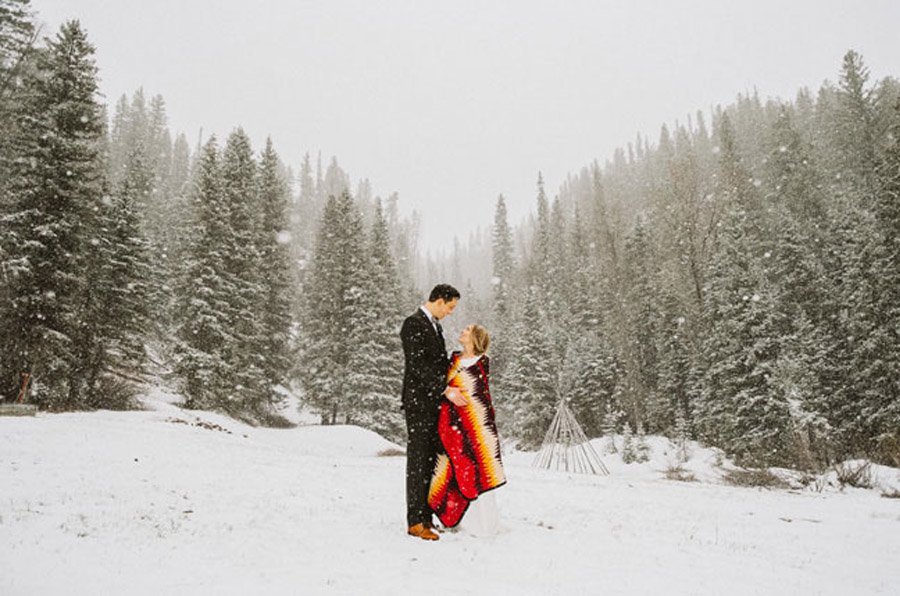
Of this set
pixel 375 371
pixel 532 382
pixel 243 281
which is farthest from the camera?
pixel 532 382

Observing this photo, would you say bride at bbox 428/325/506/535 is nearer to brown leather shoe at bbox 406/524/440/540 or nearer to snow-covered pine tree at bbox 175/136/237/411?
brown leather shoe at bbox 406/524/440/540

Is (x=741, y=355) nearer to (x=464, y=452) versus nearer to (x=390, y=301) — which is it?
(x=390, y=301)

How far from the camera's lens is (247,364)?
2764 cm

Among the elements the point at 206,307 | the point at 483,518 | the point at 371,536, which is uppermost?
the point at 206,307

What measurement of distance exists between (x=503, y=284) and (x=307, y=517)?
6290cm

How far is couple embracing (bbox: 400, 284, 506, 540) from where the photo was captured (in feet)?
18.6

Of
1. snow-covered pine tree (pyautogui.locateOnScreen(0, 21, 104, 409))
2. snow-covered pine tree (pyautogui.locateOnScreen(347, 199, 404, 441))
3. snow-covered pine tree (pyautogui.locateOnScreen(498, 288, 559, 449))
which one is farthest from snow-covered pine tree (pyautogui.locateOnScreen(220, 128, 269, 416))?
snow-covered pine tree (pyautogui.locateOnScreen(498, 288, 559, 449))

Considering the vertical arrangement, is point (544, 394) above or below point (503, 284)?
below

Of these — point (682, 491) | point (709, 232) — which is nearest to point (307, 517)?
point (682, 491)

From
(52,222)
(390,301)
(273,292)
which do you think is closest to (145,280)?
(52,222)

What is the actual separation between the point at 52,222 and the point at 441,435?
18.8m

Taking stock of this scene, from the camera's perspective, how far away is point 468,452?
5.81 meters

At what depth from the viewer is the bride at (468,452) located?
5711mm

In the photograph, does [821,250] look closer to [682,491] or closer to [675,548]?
[682,491]
